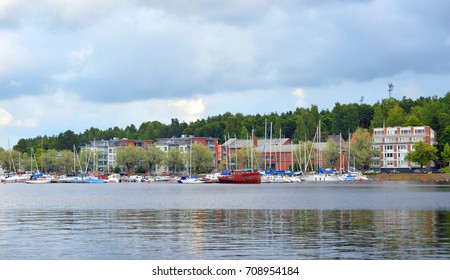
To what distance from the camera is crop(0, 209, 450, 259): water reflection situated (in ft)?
119

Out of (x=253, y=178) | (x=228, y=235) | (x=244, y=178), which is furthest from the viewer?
(x=253, y=178)

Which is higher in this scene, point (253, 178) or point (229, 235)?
point (253, 178)

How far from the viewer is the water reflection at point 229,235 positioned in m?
36.3

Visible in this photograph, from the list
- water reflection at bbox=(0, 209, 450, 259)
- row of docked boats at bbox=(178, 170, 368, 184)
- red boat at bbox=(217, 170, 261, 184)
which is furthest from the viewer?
row of docked boats at bbox=(178, 170, 368, 184)

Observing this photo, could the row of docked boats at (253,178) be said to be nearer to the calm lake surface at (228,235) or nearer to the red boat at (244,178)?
the red boat at (244,178)

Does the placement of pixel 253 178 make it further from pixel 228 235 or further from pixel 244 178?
pixel 228 235

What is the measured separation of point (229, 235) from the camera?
44.4 meters

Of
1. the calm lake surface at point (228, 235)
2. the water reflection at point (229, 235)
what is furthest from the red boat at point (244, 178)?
the water reflection at point (229, 235)

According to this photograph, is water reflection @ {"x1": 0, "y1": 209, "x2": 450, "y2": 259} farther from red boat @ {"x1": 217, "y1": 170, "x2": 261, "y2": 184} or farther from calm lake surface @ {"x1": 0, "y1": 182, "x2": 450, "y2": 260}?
red boat @ {"x1": 217, "y1": 170, "x2": 261, "y2": 184}

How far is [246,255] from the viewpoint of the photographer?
117 feet

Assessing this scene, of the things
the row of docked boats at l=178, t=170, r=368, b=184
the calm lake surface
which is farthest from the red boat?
the calm lake surface

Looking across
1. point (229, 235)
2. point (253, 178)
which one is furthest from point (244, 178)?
point (229, 235)
